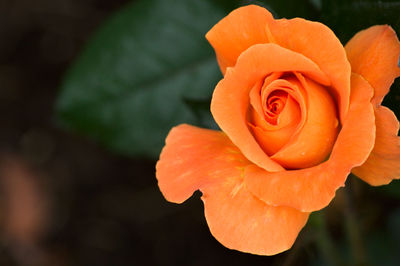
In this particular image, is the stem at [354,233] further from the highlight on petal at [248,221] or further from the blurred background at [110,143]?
the highlight on petal at [248,221]

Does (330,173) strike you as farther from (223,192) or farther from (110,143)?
(110,143)

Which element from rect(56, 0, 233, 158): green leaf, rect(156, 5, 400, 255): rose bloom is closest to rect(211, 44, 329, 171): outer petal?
rect(156, 5, 400, 255): rose bloom

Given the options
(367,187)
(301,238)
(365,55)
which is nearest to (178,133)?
(365,55)

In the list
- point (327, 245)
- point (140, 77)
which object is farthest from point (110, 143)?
point (327, 245)

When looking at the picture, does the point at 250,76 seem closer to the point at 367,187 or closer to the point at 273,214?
the point at 273,214

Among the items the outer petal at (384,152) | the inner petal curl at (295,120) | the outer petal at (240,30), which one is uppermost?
the outer petal at (240,30)

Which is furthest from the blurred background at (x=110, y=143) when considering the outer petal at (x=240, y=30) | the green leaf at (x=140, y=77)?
the outer petal at (x=240, y=30)

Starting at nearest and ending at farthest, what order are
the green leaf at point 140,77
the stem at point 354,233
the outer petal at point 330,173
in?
the outer petal at point 330,173 < the stem at point 354,233 < the green leaf at point 140,77
